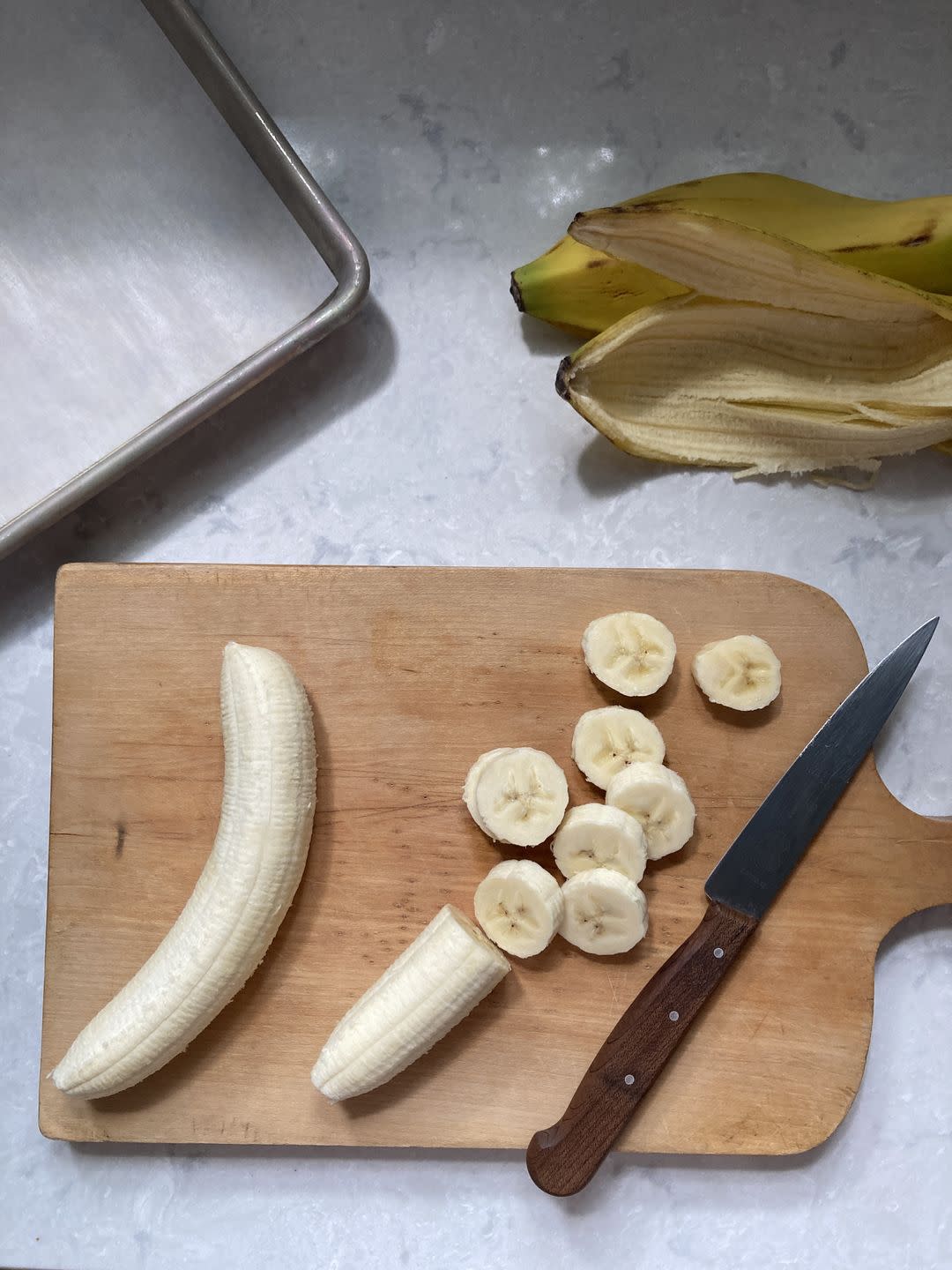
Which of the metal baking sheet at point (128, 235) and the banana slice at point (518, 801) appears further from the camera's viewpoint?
the metal baking sheet at point (128, 235)

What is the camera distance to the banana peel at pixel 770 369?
1288 mm

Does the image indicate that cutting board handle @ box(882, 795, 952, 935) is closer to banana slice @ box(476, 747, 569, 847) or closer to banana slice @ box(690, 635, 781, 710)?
banana slice @ box(690, 635, 781, 710)

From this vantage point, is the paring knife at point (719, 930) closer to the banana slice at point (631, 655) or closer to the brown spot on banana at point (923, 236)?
the banana slice at point (631, 655)

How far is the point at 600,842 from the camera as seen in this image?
49.8 inches

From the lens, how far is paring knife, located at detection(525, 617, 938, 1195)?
1.27 m

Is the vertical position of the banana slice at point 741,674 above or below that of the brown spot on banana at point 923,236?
below

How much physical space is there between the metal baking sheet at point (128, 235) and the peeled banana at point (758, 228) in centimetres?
26

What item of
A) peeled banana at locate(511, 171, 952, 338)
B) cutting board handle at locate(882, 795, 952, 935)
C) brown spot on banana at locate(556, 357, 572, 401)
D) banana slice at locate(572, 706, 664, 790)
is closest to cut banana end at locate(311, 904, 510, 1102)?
banana slice at locate(572, 706, 664, 790)

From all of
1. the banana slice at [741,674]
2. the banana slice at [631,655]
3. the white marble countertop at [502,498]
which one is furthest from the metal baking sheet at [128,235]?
the banana slice at [741,674]

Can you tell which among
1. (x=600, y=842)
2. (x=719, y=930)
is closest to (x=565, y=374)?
(x=600, y=842)

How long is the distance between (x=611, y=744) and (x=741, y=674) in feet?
0.60

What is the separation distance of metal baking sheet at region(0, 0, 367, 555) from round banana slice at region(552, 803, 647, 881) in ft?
2.33

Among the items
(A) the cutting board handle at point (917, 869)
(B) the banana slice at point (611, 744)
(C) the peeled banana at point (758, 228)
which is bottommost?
(A) the cutting board handle at point (917, 869)

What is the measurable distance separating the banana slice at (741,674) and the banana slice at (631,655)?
5 centimetres
